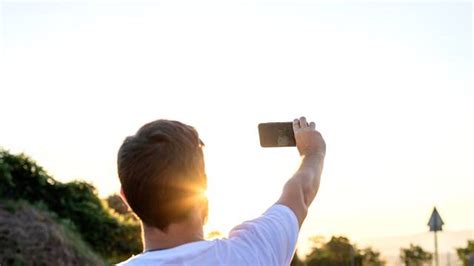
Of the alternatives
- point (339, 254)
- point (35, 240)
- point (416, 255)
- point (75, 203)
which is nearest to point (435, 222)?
point (75, 203)

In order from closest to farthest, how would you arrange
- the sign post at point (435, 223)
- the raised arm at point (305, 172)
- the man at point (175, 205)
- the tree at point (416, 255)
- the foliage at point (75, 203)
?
1. the man at point (175, 205)
2. the raised arm at point (305, 172)
3. the foliage at point (75, 203)
4. the sign post at point (435, 223)
5. the tree at point (416, 255)

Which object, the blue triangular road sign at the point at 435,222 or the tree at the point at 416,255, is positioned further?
the tree at the point at 416,255

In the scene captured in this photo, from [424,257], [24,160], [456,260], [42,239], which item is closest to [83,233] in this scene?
[24,160]

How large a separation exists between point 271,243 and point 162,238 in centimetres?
28

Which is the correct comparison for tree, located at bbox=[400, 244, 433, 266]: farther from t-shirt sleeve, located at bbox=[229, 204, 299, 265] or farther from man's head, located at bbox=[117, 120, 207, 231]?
man's head, located at bbox=[117, 120, 207, 231]

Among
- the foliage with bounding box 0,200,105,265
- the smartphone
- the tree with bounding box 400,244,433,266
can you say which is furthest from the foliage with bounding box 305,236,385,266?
the smartphone

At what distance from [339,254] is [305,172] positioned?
108 feet

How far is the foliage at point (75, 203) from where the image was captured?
1700 cm

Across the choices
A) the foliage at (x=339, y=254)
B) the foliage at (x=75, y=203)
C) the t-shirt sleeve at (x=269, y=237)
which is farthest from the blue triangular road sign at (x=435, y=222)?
the t-shirt sleeve at (x=269, y=237)

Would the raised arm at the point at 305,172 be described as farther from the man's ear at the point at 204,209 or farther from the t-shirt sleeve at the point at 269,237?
the man's ear at the point at 204,209

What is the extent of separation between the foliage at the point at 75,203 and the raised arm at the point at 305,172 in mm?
13834

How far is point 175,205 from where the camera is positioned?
2178 millimetres

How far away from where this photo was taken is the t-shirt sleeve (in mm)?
2232

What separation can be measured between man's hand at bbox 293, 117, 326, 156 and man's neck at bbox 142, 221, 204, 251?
478 millimetres
